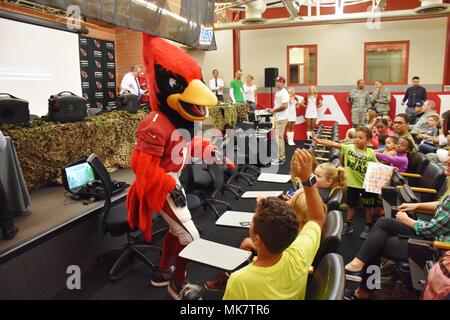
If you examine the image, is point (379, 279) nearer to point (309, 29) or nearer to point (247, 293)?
point (247, 293)

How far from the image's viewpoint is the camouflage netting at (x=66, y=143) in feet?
9.82

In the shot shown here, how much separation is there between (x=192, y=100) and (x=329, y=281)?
1373mm

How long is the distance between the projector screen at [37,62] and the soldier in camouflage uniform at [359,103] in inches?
266

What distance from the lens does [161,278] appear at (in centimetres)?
256

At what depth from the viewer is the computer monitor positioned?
3010mm

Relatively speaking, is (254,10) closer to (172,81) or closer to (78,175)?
(78,175)

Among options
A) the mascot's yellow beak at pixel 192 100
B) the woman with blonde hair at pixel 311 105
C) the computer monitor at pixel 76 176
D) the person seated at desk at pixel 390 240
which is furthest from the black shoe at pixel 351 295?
the woman with blonde hair at pixel 311 105

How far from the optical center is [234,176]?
209 inches

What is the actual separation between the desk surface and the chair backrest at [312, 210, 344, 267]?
1789 millimetres

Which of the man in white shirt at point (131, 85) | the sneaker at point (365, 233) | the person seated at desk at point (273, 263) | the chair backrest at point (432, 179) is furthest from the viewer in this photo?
the man in white shirt at point (131, 85)

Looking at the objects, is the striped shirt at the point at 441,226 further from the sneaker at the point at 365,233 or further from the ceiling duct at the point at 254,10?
the ceiling duct at the point at 254,10

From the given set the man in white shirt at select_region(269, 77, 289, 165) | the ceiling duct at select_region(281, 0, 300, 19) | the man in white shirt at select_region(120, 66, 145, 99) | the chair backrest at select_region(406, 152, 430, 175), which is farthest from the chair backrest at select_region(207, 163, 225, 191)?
the ceiling duct at select_region(281, 0, 300, 19)

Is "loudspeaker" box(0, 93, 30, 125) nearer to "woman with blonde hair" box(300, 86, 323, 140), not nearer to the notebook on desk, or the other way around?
the notebook on desk
